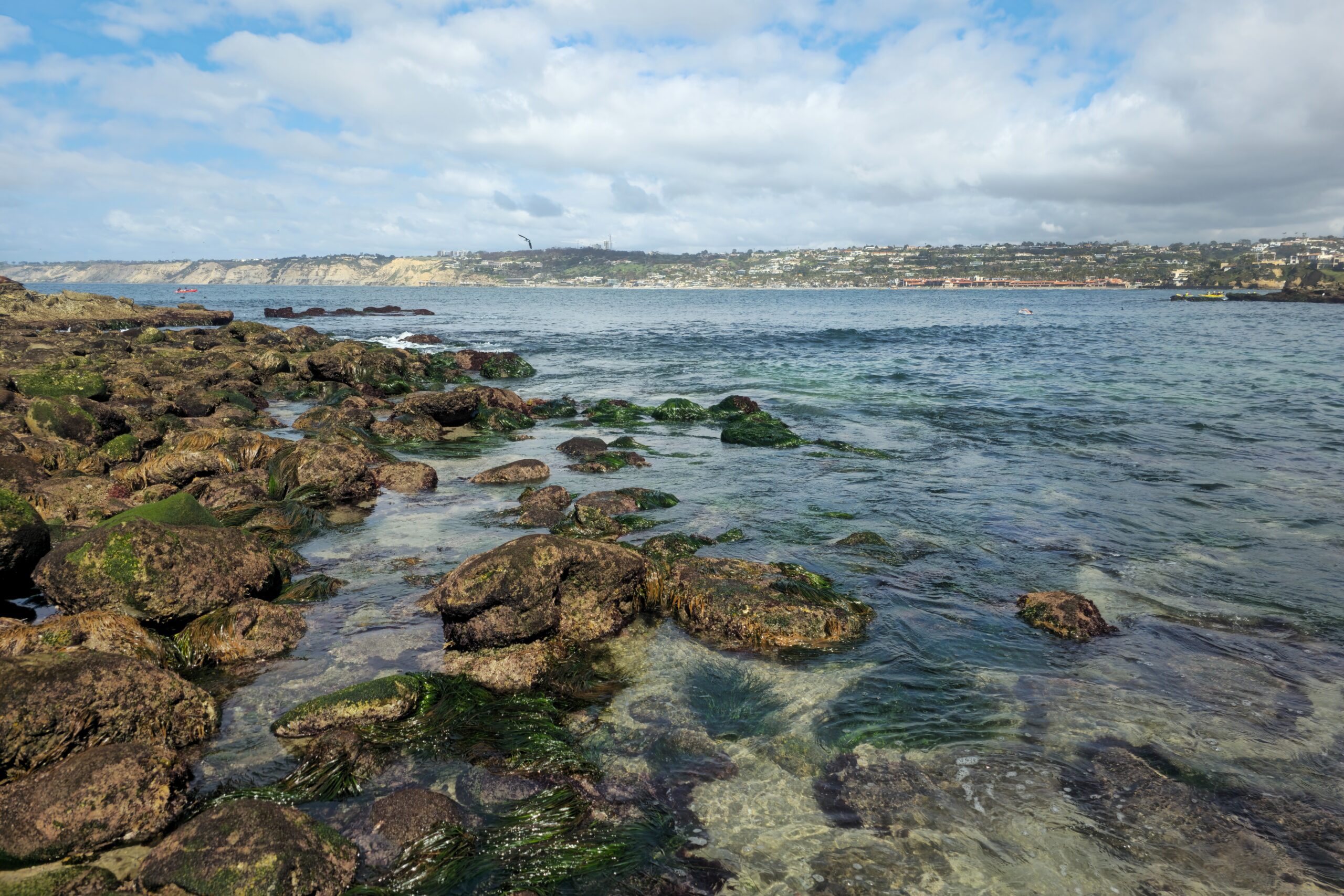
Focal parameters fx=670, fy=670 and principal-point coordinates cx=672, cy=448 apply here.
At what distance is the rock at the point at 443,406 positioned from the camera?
1672 cm

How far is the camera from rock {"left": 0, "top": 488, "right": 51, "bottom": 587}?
689 centimetres

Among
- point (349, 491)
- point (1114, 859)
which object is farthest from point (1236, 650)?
point (349, 491)

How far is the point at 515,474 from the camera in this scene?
12172mm

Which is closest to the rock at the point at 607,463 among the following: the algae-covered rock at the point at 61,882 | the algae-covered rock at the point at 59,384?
the algae-covered rock at the point at 61,882

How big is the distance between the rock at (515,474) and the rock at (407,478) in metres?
0.80

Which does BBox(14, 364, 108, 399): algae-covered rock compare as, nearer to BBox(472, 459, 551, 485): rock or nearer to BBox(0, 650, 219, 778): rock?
BBox(472, 459, 551, 485): rock

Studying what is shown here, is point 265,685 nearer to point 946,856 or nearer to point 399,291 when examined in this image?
point 946,856

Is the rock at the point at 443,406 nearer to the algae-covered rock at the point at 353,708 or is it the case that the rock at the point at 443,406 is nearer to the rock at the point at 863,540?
the rock at the point at 863,540

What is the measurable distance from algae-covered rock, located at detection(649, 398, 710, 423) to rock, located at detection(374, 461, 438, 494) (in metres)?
7.90

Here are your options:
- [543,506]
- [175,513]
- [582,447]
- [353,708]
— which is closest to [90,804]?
[353,708]

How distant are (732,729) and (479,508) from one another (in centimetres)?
Result: 647

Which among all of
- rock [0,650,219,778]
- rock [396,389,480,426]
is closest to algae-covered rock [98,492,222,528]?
rock [0,650,219,778]

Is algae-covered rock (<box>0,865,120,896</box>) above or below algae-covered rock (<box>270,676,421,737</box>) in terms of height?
above

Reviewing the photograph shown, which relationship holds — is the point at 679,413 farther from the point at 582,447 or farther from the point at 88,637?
the point at 88,637
